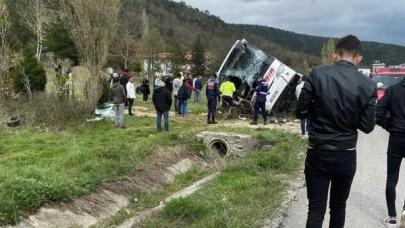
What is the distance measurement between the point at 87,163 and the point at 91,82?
847cm

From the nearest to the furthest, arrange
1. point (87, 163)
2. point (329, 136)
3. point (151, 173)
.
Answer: point (329, 136) → point (87, 163) → point (151, 173)

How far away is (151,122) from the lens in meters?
19.2

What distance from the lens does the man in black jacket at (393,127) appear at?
630 cm

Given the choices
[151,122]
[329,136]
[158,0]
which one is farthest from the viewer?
[158,0]

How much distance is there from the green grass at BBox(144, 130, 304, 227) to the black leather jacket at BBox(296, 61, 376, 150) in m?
2.18

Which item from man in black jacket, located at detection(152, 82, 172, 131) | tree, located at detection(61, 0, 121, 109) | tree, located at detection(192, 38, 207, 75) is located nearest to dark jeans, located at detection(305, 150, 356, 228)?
man in black jacket, located at detection(152, 82, 172, 131)

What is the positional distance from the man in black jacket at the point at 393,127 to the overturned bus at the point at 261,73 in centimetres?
1515

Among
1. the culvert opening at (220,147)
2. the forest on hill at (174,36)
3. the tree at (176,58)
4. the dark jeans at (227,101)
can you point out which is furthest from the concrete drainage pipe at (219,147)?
the tree at (176,58)

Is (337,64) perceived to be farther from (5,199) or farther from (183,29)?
(183,29)

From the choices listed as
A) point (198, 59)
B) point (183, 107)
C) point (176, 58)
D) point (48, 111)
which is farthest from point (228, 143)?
point (198, 59)

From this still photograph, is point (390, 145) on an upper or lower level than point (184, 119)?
upper

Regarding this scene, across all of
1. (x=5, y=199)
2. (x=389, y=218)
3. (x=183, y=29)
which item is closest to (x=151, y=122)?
(x=5, y=199)

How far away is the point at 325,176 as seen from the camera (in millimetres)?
4715

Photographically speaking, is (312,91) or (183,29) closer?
(312,91)
